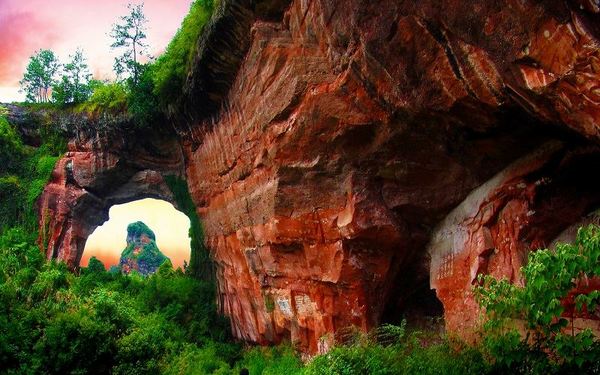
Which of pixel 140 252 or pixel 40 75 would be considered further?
pixel 140 252

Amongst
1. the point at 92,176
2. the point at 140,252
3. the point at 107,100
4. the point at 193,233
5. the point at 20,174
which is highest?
the point at 107,100

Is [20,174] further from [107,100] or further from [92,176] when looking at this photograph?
[107,100]

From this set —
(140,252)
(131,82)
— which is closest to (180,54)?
(131,82)

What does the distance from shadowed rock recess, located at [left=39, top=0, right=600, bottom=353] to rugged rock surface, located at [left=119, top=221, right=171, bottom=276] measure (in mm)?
31676

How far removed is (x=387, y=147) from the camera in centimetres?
877

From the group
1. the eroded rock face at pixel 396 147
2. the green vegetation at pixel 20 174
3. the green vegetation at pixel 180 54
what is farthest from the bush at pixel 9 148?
the eroded rock face at pixel 396 147

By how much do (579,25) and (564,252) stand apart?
7.17 ft

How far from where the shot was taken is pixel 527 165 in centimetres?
744

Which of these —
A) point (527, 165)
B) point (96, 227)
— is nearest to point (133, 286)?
point (96, 227)

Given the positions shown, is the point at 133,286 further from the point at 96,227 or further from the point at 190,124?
the point at 190,124

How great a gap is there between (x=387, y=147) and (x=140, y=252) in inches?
1577

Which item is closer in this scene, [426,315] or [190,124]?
[426,315]

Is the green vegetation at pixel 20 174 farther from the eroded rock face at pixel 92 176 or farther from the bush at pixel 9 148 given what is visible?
the eroded rock face at pixel 92 176

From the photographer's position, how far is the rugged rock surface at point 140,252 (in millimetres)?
43591
